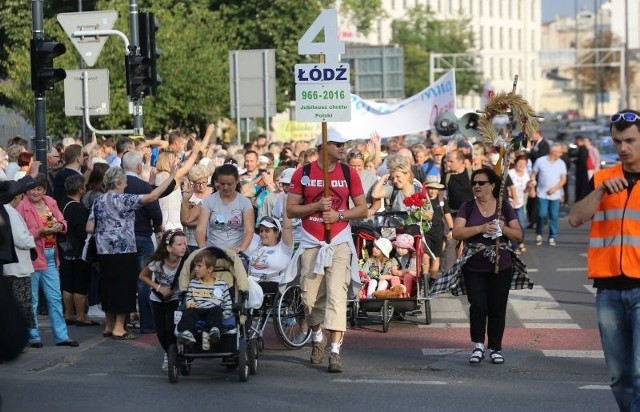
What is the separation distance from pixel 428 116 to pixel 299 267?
17814 mm

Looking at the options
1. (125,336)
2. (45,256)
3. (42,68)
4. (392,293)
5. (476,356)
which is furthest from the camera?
(42,68)

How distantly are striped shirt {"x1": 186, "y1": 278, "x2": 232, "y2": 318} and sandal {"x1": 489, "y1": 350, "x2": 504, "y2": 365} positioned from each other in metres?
2.36

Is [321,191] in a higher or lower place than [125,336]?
higher

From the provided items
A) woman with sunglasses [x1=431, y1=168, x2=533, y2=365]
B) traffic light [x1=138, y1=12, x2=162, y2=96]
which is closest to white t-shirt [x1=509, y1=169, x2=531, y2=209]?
traffic light [x1=138, y1=12, x2=162, y2=96]

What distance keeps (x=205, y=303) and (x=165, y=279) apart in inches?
40.0

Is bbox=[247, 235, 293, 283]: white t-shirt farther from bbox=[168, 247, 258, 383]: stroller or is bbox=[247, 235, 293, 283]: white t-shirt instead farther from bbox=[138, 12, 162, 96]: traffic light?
bbox=[138, 12, 162, 96]: traffic light

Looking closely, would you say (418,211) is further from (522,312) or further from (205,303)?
(205,303)

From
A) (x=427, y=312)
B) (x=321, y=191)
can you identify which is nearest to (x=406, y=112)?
(x=427, y=312)

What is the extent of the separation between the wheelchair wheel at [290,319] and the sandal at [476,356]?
1607mm

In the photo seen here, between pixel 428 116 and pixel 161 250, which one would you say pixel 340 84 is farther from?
pixel 428 116

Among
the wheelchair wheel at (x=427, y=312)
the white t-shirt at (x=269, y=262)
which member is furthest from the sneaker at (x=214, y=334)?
the wheelchair wheel at (x=427, y=312)

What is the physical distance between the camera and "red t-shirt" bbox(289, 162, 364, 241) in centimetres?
1235

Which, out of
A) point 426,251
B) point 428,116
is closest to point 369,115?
point 428,116

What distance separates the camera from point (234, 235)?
43.5ft
